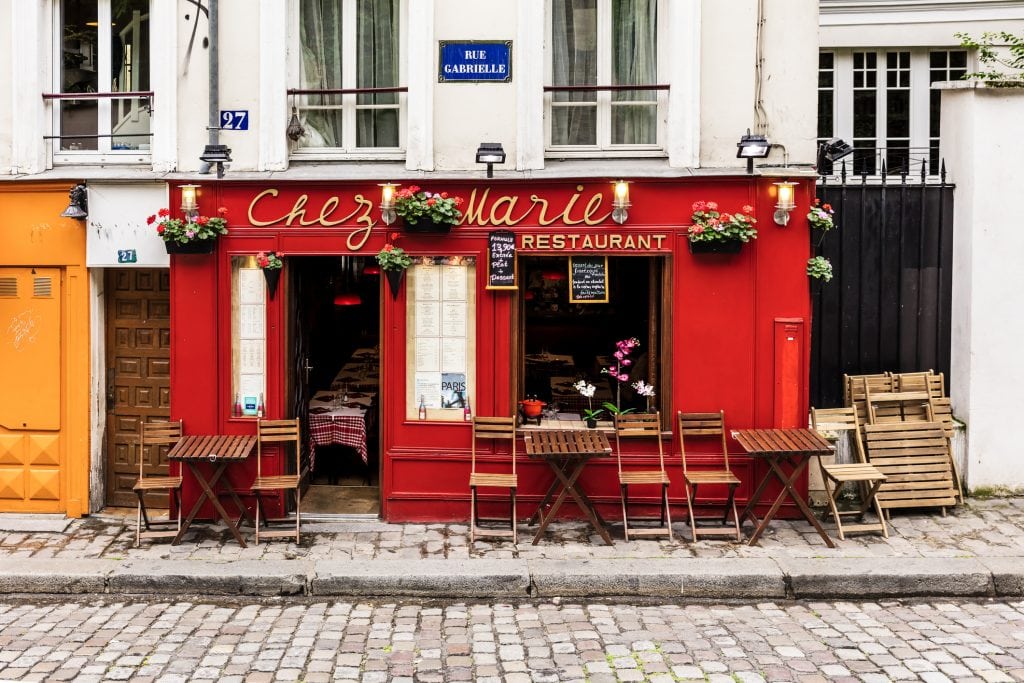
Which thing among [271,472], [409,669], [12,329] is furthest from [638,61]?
[12,329]

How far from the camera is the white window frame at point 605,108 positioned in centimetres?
920

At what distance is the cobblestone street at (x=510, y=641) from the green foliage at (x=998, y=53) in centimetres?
719

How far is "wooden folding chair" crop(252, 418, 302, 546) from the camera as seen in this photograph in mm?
8484

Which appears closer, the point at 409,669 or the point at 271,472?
the point at 409,669

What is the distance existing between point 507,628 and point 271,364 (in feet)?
12.3

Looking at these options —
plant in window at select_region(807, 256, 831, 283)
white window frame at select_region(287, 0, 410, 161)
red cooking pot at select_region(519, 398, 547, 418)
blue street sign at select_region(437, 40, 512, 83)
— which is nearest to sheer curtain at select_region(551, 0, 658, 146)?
blue street sign at select_region(437, 40, 512, 83)

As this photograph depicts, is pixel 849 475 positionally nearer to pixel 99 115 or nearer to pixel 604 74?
pixel 604 74

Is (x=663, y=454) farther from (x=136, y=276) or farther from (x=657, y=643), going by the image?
(x=136, y=276)

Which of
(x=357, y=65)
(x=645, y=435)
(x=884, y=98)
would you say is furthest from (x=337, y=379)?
(x=884, y=98)

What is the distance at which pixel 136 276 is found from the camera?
9.62 metres

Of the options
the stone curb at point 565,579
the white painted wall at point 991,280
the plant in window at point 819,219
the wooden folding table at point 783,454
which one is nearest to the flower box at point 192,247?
the stone curb at point 565,579

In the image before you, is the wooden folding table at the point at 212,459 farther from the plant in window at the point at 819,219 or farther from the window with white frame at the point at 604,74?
the plant in window at the point at 819,219

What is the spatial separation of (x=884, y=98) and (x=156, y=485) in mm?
10686

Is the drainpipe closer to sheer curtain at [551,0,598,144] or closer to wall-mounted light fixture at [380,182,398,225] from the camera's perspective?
wall-mounted light fixture at [380,182,398,225]
